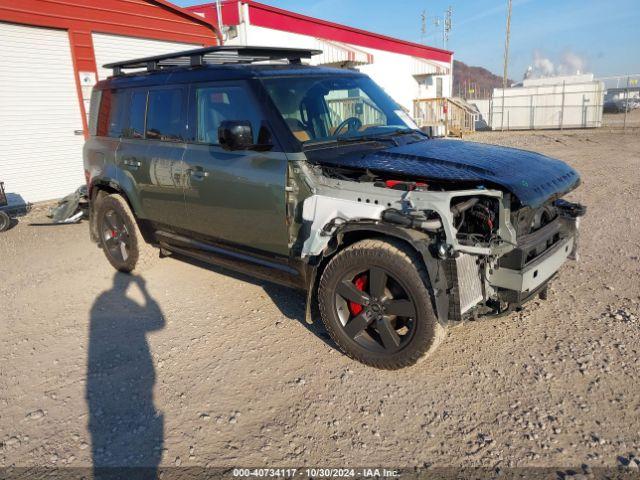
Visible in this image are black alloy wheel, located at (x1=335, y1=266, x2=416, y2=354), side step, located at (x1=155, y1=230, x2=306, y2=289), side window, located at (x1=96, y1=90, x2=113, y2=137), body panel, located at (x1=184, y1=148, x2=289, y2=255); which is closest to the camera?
black alloy wheel, located at (x1=335, y1=266, x2=416, y2=354)

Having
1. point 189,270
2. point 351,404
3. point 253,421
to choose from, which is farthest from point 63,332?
point 351,404

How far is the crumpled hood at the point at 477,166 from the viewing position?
3.07 meters

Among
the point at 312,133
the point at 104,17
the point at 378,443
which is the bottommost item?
the point at 378,443

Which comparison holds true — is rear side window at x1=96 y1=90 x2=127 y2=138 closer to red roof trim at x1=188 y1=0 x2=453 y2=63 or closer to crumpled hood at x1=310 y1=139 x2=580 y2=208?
crumpled hood at x1=310 y1=139 x2=580 y2=208

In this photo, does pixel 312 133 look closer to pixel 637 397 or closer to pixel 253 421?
pixel 253 421

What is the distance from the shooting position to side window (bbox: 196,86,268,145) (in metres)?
3.85

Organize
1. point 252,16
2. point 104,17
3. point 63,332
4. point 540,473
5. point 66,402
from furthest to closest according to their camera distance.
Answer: point 252,16 → point 104,17 → point 63,332 → point 66,402 → point 540,473

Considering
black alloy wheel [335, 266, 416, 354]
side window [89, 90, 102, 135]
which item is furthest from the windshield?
side window [89, 90, 102, 135]

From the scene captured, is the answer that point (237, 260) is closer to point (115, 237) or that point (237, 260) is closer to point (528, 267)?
point (115, 237)

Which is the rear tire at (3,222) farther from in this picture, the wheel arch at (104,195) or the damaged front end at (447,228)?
the damaged front end at (447,228)

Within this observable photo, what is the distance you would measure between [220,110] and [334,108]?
99 cm

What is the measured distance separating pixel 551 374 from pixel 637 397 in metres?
0.49

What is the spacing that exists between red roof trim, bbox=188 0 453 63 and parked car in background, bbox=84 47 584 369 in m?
10.2

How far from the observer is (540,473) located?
2.45 meters
